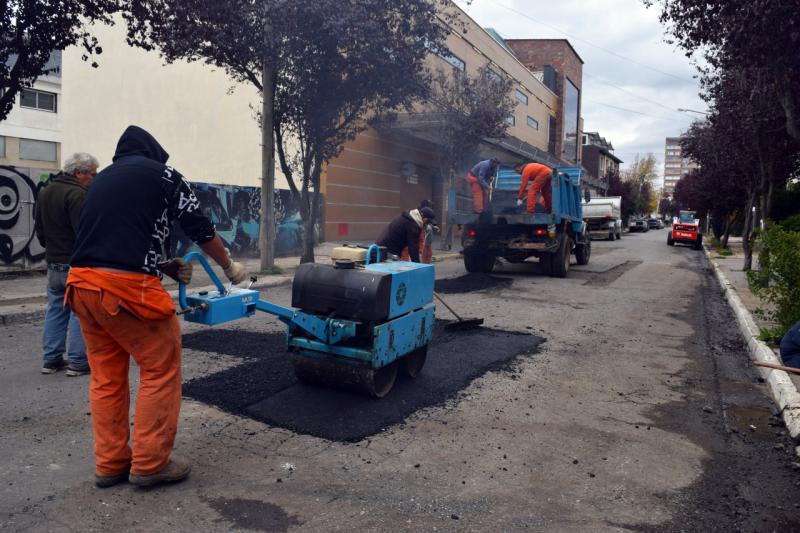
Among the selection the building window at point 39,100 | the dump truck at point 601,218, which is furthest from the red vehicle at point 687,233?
the building window at point 39,100

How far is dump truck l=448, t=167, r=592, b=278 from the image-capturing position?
520 inches

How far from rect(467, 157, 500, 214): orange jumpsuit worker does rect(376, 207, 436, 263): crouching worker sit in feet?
19.4

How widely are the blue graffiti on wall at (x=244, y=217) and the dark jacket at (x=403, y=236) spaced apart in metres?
9.36

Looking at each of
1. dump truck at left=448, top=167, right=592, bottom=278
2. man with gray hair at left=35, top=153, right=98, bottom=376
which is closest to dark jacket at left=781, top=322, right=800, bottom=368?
man with gray hair at left=35, top=153, right=98, bottom=376

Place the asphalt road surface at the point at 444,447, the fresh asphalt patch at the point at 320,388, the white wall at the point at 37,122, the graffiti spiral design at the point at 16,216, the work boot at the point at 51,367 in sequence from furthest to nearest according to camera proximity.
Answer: the white wall at the point at 37,122
the graffiti spiral design at the point at 16,216
the work boot at the point at 51,367
the fresh asphalt patch at the point at 320,388
the asphalt road surface at the point at 444,447

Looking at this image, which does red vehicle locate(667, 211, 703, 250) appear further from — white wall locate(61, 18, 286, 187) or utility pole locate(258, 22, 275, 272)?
utility pole locate(258, 22, 275, 272)

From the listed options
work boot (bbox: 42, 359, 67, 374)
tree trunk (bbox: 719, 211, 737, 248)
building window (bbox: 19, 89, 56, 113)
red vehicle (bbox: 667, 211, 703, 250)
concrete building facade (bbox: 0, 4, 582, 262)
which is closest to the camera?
work boot (bbox: 42, 359, 67, 374)

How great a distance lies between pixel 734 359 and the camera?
7105 millimetres

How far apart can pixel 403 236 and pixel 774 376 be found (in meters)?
4.07

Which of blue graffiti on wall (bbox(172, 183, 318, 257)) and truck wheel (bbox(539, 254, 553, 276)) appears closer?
truck wheel (bbox(539, 254, 553, 276))

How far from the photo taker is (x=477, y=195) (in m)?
13.6

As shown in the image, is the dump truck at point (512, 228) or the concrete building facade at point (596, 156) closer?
the dump truck at point (512, 228)

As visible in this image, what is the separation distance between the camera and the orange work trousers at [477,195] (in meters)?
13.6

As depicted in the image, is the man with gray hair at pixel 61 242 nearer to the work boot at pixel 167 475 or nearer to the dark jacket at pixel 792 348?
the work boot at pixel 167 475
